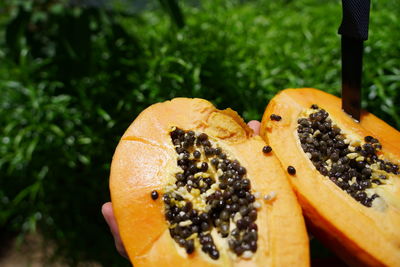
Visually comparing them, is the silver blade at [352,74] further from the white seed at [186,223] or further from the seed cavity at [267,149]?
the white seed at [186,223]

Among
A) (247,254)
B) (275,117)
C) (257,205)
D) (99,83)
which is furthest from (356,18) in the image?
(99,83)

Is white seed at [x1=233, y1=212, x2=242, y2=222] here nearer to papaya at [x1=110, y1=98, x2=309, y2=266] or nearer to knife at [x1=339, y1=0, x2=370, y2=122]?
papaya at [x1=110, y1=98, x2=309, y2=266]

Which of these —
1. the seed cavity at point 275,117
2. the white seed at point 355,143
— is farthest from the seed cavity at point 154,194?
the white seed at point 355,143

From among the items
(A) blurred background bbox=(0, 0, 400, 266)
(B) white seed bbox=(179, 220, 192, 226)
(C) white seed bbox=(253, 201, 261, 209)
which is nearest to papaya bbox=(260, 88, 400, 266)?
(C) white seed bbox=(253, 201, 261, 209)

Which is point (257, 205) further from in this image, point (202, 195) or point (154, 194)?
point (154, 194)

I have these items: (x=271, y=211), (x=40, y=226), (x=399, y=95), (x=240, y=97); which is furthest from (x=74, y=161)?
(x=399, y=95)
